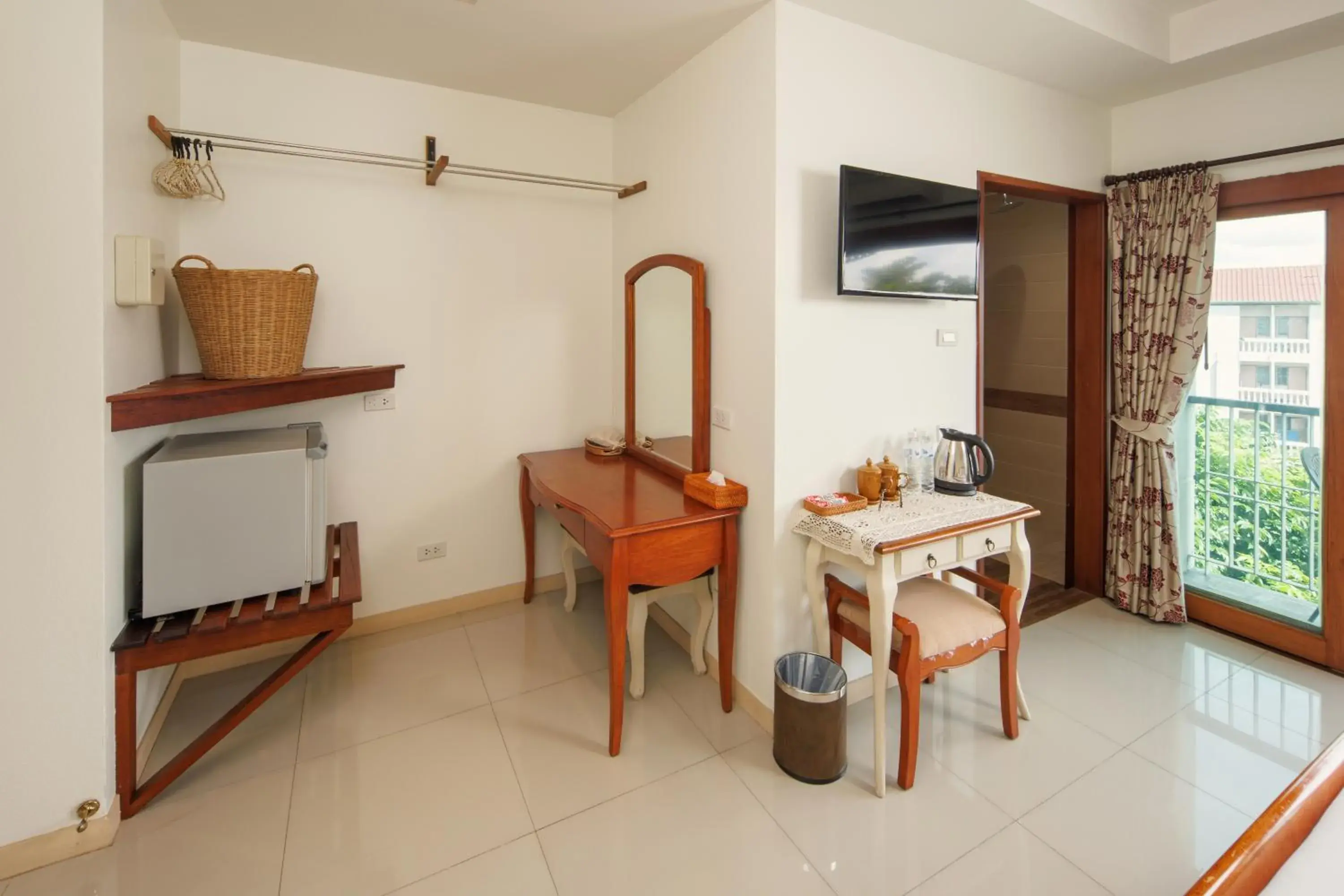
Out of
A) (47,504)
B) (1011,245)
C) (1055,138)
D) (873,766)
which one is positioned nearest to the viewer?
(47,504)

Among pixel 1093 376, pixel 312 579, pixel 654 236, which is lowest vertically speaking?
pixel 312 579

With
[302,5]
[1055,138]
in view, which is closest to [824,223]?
[1055,138]

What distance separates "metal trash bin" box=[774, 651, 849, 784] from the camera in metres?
1.88

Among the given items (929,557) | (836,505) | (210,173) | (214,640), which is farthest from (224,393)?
(929,557)

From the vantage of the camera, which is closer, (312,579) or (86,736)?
(86,736)

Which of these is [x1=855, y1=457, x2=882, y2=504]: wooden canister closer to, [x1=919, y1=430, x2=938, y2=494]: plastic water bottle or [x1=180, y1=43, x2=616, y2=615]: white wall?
[x1=919, y1=430, x2=938, y2=494]: plastic water bottle

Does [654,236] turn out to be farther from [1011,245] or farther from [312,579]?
[1011,245]

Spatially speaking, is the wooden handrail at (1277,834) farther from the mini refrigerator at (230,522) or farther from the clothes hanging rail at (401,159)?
the clothes hanging rail at (401,159)

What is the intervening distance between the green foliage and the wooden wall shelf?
3.75m

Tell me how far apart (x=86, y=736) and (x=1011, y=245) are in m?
4.79

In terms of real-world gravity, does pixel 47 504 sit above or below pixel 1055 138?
below

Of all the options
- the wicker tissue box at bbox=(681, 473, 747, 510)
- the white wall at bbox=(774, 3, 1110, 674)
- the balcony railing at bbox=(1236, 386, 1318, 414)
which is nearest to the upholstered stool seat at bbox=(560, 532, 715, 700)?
the wicker tissue box at bbox=(681, 473, 747, 510)

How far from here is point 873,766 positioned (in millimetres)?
1983

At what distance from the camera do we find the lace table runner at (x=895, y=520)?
190 cm
